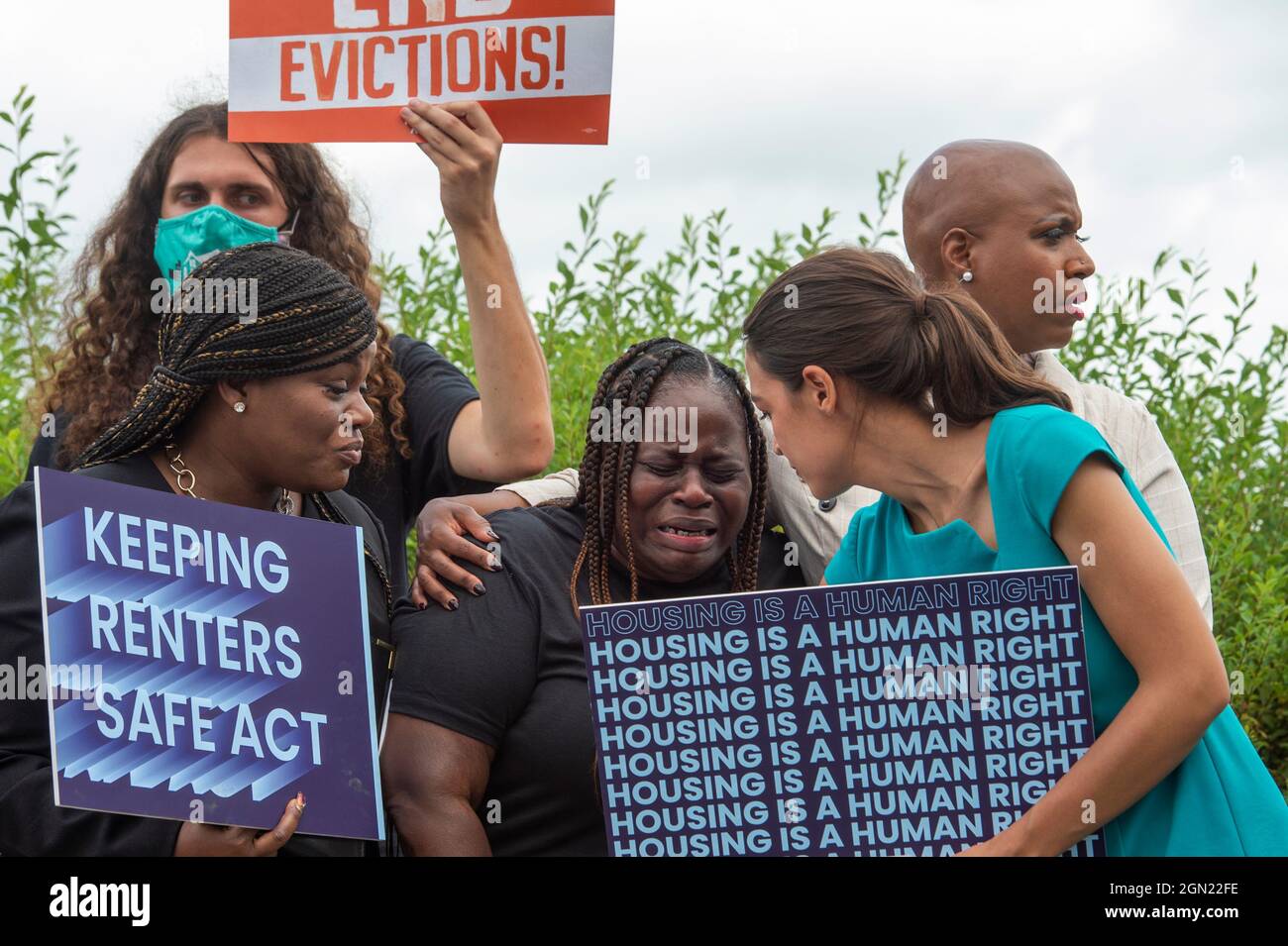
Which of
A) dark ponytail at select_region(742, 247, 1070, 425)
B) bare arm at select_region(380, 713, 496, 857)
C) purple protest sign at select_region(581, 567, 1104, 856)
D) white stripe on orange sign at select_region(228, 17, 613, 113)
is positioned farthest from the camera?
white stripe on orange sign at select_region(228, 17, 613, 113)

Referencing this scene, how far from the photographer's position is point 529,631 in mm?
3184

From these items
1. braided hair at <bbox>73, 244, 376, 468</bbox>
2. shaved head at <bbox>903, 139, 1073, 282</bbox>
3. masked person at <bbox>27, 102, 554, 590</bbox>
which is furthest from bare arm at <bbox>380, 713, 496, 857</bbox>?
shaved head at <bbox>903, 139, 1073, 282</bbox>

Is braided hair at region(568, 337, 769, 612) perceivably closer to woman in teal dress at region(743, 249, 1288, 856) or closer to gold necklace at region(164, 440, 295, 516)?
woman in teal dress at region(743, 249, 1288, 856)

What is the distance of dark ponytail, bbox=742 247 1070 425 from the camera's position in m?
2.67

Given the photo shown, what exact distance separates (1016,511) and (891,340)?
0.41 meters

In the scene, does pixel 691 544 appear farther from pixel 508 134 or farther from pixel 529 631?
pixel 508 134

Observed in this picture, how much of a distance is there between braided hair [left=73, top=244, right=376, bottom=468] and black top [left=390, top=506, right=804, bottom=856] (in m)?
0.62

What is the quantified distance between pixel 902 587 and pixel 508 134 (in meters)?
1.43

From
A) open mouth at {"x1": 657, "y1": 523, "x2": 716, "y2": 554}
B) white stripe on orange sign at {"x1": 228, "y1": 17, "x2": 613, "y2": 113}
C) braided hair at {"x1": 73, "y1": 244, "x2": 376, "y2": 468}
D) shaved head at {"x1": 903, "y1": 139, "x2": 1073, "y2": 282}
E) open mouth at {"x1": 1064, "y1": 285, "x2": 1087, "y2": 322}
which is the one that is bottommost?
open mouth at {"x1": 657, "y1": 523, "x2": 716, "y2": 554}

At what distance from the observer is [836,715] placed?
101 inches

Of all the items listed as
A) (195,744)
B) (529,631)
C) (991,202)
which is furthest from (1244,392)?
(195,744)

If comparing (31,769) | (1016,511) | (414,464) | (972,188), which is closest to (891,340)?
(1016,511)

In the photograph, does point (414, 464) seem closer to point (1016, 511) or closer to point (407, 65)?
point (407, 65)

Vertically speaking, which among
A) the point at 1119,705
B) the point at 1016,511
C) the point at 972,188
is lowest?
the point at 1119,705
